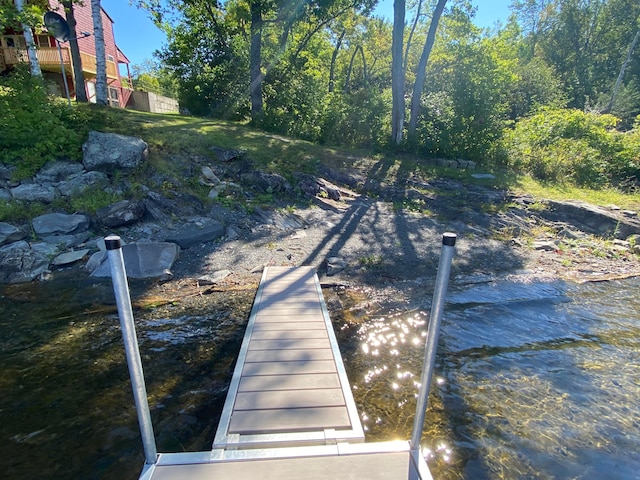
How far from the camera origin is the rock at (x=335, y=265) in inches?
249

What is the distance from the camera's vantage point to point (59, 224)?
6832 millimetres

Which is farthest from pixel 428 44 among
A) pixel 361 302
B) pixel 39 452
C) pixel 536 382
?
pixel 39 452

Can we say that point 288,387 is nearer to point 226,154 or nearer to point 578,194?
point 226,154

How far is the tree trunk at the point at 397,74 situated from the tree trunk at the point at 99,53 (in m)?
9.59

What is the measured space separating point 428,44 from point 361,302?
448 inches

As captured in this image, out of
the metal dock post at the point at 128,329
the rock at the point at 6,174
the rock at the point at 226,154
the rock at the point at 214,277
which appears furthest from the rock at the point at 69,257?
the metal dock post at the point at 128,329

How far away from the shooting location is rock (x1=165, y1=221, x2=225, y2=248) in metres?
6.82

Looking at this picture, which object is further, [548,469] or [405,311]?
[405,311]

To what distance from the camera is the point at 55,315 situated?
15.7 feet

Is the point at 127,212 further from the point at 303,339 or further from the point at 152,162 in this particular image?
the point at 303,339

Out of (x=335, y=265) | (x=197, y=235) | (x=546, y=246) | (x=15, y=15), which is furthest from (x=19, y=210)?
(x=546, y=246)

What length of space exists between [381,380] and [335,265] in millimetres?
2973

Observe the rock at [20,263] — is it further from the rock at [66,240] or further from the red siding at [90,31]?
the red siding at [90,31]

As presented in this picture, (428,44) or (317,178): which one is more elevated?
(428,44)
